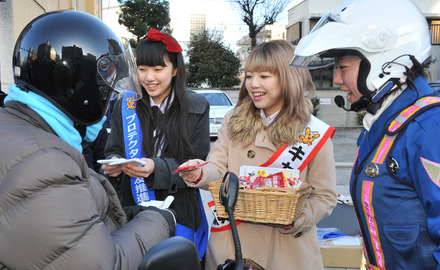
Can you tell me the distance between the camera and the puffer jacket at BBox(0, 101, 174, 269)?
1.20 m

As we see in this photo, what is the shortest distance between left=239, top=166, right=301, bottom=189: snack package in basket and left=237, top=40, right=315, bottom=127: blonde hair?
1.16 feet

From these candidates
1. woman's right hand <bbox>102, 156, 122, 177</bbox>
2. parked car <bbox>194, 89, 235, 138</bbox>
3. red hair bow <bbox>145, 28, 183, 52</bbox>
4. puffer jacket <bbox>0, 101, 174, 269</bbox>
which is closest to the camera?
puffer jacket <bbox>0, 101, 174, 269</bbox>

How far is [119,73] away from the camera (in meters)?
2.02

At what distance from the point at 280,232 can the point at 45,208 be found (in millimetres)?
1496

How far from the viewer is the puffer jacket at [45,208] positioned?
120 centimetres

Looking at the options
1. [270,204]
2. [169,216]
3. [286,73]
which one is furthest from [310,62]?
[169,216]

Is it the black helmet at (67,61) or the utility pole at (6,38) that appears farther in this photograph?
the utility pole at (6,38)

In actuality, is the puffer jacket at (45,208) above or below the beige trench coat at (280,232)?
above

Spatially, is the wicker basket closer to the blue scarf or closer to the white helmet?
the white helmet

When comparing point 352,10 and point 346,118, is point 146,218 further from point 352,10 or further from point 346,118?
point 346,118

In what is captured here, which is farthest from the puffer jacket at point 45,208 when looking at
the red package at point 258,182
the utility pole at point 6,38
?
the utility pole at point 6,38

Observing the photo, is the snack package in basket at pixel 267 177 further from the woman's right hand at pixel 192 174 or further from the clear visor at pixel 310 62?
the clear visor at pixel 310 62

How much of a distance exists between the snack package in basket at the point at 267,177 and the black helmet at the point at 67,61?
897mm

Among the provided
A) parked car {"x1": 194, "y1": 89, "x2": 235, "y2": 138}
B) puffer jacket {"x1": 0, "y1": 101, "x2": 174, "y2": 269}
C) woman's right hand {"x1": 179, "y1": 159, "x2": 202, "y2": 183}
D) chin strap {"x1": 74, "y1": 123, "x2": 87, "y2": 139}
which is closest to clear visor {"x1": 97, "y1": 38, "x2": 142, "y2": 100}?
chin strap {"x1": 74, "y1": 123, "x2": 87, "y2": 139}
